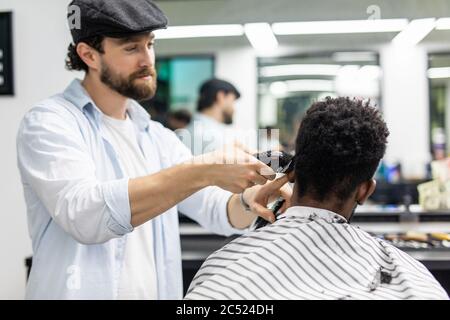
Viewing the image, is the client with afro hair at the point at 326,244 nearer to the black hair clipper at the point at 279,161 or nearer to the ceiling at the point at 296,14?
the black hair clipper at the point at 279,161

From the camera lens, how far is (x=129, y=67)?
1.42 m

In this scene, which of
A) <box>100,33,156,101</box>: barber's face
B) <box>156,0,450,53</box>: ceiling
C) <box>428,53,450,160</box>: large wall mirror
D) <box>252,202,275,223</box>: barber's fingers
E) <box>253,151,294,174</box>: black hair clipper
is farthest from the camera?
<box>428,53,450,160</box>: large wall mirror

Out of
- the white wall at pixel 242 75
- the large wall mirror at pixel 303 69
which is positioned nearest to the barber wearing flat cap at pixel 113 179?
the large wall mirror at pixel 303 69

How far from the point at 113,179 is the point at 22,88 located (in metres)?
1.08

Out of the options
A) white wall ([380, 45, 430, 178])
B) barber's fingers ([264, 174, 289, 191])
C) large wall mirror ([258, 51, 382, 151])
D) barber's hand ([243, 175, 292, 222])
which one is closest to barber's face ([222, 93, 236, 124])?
large wall mirror ([258, 51, 382, 151])

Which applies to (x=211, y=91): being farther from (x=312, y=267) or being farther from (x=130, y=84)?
(x=312, y=267)

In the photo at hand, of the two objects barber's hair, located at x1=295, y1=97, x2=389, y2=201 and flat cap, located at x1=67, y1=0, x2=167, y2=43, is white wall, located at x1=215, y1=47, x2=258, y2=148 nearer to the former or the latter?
flat cap, located at x1=67, y1=0, x2=167, y2=43

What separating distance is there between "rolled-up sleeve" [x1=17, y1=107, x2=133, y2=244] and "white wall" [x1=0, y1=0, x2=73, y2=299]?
0.90 m

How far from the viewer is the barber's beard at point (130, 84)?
1431 mm

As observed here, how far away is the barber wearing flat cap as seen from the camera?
119 centimetres

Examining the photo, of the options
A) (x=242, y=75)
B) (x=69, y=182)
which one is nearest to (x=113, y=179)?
(x=69, y=182)

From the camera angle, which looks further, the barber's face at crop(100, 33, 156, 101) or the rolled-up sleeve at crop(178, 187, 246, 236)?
the rolled-up sleeve at crop(178, 187, 246, 236)
